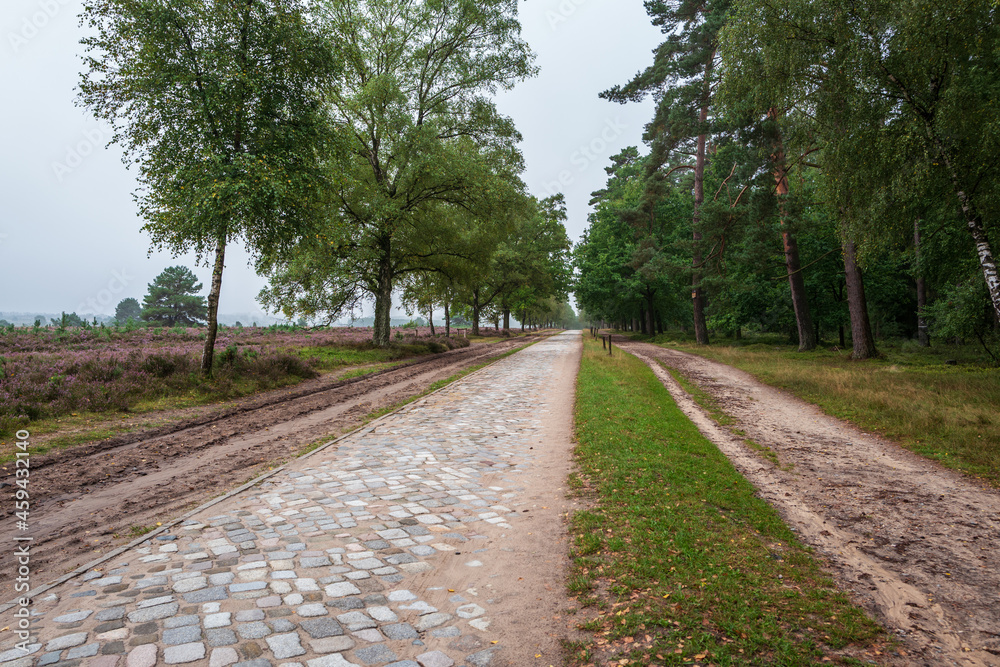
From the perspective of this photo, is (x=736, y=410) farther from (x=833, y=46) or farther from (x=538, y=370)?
(x=833, y=46)

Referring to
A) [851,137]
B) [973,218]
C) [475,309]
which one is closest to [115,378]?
[851,137]

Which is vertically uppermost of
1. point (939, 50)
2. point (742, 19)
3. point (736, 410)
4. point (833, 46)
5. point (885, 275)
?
point (742, 19)

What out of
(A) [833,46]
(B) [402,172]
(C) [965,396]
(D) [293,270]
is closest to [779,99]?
(A) [833,46]

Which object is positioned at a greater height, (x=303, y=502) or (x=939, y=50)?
(x=939, y=50)

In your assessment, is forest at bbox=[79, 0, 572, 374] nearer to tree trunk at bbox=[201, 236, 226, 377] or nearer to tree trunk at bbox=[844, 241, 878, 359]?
tree trunk at bbox=[201, 236, 226, 377]

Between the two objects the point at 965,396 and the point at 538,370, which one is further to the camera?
the point at 538,370

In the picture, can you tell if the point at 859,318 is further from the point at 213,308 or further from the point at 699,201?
the point at 213,308

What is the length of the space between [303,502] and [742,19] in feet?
57.9

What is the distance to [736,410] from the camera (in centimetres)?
1169

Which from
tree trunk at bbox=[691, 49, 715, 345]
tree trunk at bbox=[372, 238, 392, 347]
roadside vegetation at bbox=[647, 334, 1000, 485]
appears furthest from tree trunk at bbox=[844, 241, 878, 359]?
tree trunk at bbox=[372, 238, 392, 347]

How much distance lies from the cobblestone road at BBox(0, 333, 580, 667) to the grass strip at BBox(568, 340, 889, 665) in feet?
2.48

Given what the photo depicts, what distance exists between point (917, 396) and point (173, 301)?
217 ft

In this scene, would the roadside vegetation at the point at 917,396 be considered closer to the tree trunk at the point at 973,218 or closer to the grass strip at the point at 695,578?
the tree trunk at the point at 973,218

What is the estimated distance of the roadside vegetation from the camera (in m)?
7.93
